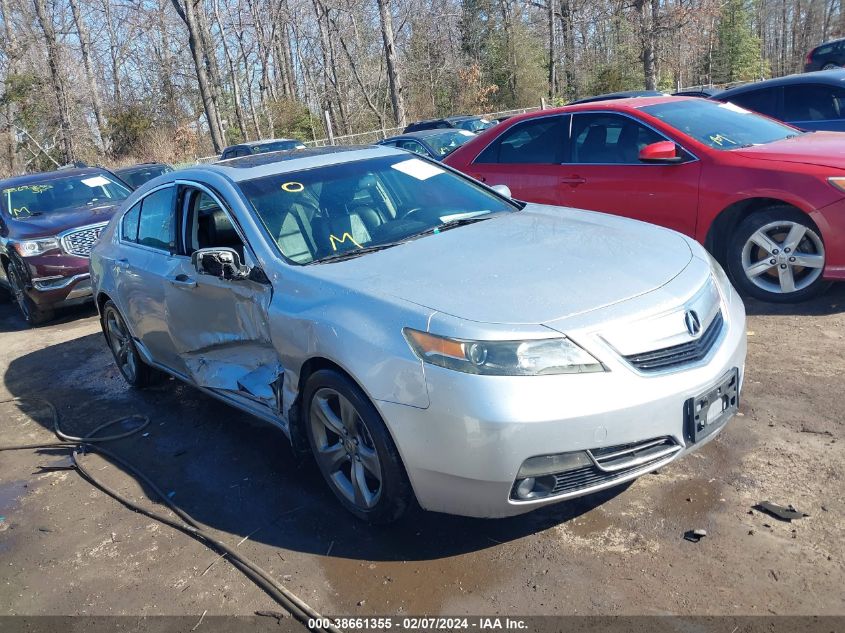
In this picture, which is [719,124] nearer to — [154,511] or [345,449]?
[345,449]

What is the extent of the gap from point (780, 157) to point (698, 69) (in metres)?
45.2

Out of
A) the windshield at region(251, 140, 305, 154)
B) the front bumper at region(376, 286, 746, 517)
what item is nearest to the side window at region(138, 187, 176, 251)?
the front bumper at region(376, 286, 746, 517)

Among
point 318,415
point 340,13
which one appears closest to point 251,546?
point 318,415

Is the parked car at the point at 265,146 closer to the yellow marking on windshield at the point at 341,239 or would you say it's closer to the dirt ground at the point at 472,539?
the dirt ground at the point at 472,539

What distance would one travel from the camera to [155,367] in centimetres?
545

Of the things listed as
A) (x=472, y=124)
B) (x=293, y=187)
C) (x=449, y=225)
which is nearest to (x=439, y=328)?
(x=449, y=225)

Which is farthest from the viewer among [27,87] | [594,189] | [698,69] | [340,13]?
[698,69]

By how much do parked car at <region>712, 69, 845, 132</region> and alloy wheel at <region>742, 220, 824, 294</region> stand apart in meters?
3.10

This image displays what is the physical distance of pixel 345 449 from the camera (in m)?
3.47

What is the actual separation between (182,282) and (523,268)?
2.19 m

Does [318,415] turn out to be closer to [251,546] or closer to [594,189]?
[251,546]

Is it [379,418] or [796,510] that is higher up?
[379,418]

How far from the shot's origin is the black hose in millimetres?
3021

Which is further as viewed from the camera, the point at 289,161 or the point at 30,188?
the point at 30,188
